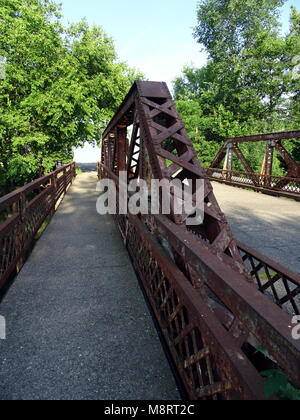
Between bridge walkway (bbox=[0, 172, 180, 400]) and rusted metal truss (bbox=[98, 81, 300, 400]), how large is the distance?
14.0 inches

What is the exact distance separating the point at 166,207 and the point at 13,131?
1374 cm

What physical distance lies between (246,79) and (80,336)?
32117 mm

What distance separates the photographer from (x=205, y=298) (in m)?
2.01

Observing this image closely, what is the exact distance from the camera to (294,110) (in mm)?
26734

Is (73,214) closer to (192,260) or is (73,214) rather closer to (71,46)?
(192,260)

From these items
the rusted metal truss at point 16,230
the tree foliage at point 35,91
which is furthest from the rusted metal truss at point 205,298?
the tree foliage at point 35,91

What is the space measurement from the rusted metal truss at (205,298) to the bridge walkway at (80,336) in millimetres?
355

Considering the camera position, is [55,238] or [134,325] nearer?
[134,325]

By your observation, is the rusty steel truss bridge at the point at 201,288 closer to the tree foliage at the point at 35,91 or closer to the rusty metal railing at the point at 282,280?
the rusty metal railing at the point at 282,280

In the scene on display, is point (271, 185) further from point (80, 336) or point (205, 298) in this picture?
point (80, 336)

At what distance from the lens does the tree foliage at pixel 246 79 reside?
25.5m
